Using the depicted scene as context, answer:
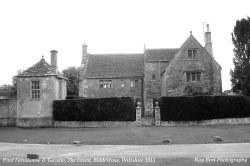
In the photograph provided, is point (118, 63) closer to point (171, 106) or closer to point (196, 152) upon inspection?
point (171, 106)

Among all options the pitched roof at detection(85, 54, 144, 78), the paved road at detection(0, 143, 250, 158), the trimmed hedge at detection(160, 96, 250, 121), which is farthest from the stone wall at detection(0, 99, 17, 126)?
the paved road at detection(0, 143, 250, 158)

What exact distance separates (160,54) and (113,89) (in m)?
8.63

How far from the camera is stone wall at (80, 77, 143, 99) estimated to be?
44.0 metres

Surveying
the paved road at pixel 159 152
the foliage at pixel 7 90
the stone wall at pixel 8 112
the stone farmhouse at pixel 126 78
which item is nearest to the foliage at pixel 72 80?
the foliage at pixel 7 90

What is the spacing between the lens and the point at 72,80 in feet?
229

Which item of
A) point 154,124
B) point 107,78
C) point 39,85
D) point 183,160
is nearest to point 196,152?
point 183,160

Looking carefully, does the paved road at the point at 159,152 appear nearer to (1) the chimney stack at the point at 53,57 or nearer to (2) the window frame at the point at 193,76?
(1) the chimney stack at the point at 53,57

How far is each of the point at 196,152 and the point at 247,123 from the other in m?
18.6

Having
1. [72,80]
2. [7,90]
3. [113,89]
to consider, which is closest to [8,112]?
[113,89]

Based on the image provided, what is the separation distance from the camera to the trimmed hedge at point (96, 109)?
99.5 ft

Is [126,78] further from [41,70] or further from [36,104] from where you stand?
[36,104]

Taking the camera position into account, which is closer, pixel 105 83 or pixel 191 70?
pixel 191 70

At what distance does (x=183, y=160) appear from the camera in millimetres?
10977

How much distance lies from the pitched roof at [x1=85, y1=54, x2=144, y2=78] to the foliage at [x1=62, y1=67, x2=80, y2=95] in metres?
21.5
